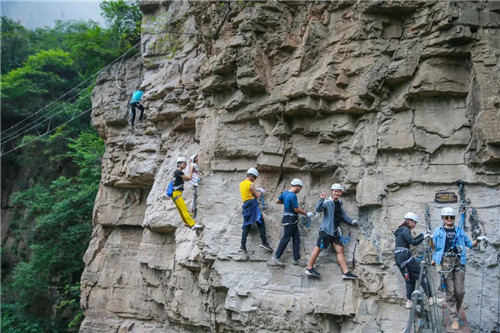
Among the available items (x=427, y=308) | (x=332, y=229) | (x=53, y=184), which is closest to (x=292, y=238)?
(x=332, y=229)

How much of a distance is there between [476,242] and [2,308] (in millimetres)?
20330

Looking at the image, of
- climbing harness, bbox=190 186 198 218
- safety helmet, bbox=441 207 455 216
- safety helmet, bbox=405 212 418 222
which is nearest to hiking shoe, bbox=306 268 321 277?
safety helmet, bbox=405 212 418 222

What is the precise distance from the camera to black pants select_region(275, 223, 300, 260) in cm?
863

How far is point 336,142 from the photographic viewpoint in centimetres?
916

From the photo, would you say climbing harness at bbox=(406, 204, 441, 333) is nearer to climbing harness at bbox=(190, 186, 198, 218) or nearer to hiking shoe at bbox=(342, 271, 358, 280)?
hiking shoe at bbox=(342, 271, 358, 280)

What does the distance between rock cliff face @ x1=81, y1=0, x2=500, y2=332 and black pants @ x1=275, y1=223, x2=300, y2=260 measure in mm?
298

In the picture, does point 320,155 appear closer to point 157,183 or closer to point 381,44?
point 381,44

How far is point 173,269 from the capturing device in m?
12.0

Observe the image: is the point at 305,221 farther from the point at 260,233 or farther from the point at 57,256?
the point at 57,256

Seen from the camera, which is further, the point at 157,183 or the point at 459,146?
the point at 157,183

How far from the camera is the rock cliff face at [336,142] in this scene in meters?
7.77

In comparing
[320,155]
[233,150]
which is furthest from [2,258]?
[320,155]

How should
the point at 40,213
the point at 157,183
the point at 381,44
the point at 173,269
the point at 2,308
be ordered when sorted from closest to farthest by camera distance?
the point at 381,44
the point at 173,269
the point at 157,183
the point at 2,308
the point at 40,213

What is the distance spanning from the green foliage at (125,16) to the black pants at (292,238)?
A: 563 inches
